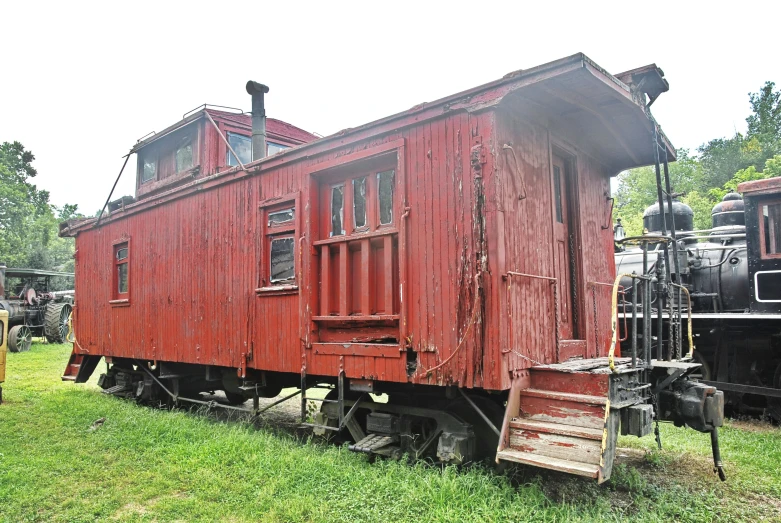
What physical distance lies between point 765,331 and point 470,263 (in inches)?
256

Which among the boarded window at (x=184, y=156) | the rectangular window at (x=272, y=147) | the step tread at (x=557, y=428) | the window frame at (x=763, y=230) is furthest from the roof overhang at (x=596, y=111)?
the boarded window at (x=184, y=156)

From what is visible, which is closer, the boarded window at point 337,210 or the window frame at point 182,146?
the boarded window at point 337,210

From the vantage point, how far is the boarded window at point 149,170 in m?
10.7

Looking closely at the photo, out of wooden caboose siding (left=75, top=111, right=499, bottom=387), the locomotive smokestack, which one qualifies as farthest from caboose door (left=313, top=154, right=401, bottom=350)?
the locomotive smokestack

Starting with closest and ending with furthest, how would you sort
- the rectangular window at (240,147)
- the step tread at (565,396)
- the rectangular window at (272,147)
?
the step tread at (565,396) < the rectangular window at (240,147) < the rectangular window at (272,147)

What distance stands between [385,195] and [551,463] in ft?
10.1

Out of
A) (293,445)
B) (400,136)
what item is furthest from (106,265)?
(400,136)

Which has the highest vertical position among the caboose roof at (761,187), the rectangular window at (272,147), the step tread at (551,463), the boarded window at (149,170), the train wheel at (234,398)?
the rectangular window at (272,147)

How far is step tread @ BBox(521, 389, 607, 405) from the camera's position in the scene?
4359 millimetres

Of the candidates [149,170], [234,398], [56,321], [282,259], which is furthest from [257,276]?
[56,321]

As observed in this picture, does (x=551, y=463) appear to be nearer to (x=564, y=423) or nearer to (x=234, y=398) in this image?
(x=564, y=423)

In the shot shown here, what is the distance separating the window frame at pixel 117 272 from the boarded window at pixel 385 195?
6.15 m

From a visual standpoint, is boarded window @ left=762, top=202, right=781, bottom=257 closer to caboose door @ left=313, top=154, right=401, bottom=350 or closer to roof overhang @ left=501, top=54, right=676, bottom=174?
roof overhang @ left=501, top=54, right=676, bottom=174

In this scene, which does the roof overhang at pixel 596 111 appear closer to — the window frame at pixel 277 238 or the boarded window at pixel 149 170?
the window frame at pixel 277 238
